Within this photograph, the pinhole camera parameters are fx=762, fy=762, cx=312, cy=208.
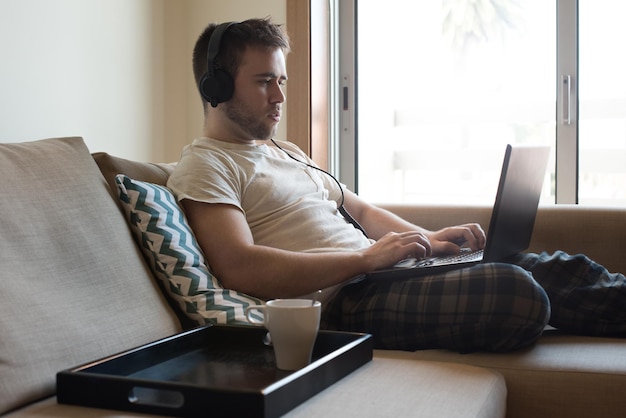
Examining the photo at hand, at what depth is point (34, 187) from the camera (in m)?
1.30

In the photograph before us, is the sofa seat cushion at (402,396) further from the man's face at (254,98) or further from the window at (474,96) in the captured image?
the window at (474,96)

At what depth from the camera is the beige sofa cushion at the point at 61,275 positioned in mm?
1103

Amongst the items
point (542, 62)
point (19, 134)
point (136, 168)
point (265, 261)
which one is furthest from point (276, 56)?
point (542, 62)

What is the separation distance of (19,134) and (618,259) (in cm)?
168

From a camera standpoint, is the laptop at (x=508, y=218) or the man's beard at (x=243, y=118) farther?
the man's beard at (x=243, y=118)

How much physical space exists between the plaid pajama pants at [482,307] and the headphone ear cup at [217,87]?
0.59 metres

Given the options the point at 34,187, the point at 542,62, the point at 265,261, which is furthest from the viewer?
the point at 542,62

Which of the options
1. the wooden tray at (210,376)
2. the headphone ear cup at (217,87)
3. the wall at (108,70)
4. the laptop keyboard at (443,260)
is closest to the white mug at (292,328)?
the wooden tray at (210,376)

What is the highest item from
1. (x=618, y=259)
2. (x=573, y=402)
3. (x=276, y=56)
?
(x=276, y=56)

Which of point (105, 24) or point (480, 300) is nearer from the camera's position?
point (480, 300)

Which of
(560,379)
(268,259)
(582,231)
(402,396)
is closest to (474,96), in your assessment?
(582,231)

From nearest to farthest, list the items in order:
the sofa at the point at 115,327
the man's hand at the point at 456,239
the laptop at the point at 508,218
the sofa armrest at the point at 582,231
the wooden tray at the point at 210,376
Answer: the wooden tray at the point at 210,376 < the sofa at the point at 115,327 < the laptop at the point at 508,218 < the man's hand at the point at 456,239 < the sofa armrest at the point at 582,231

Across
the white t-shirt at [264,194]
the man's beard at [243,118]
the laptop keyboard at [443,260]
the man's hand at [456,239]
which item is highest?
the man's beard at [243,118]

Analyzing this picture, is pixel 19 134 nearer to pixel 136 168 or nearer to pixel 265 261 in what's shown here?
pixel 136 168
